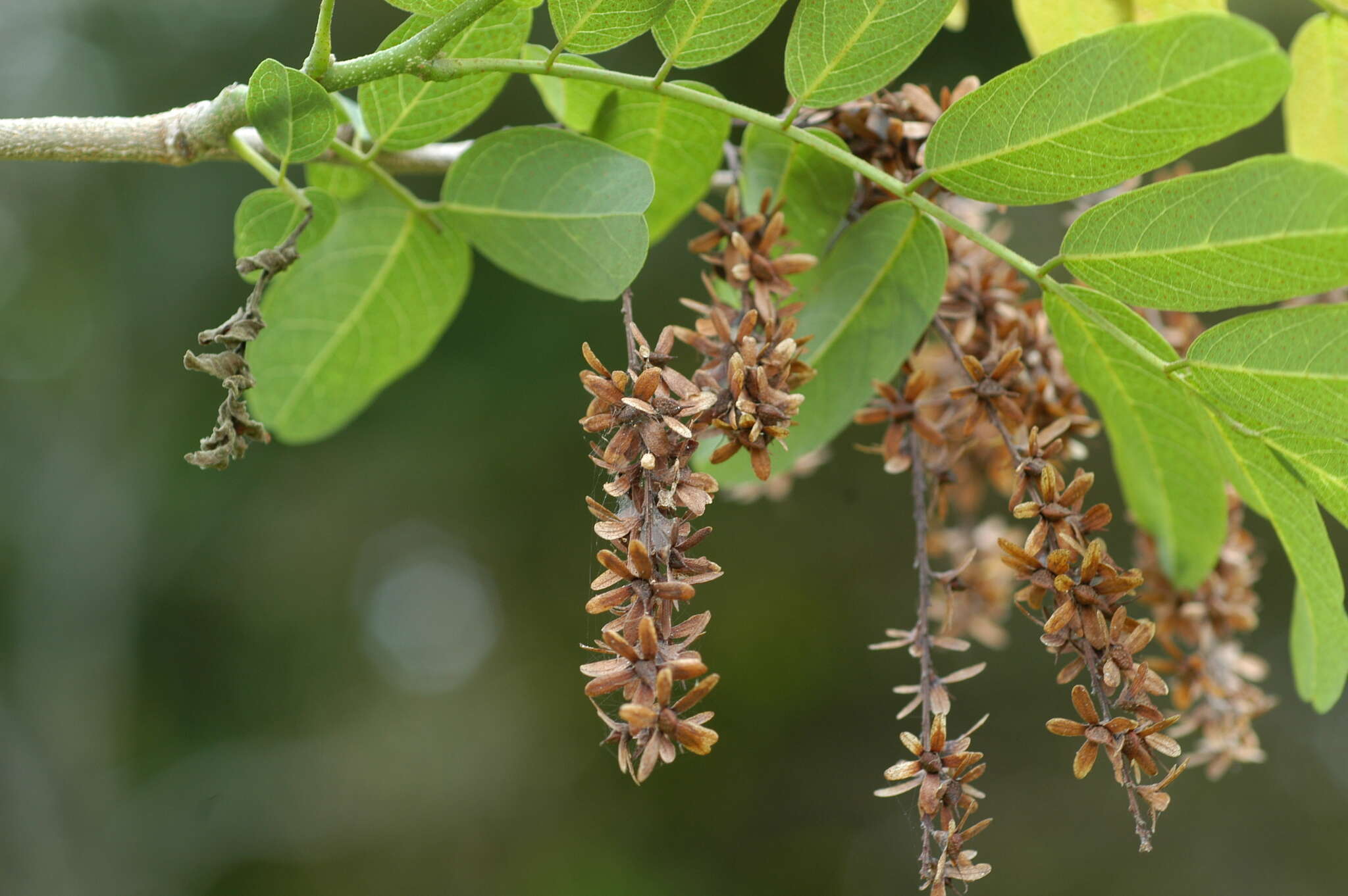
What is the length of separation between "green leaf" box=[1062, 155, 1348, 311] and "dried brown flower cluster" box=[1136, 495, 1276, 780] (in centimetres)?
35

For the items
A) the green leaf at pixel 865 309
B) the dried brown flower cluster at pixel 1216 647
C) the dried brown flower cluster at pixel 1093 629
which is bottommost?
the dried brown flower cluster at pixel 1216 647

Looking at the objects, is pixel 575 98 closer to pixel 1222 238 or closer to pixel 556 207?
pixel 556 207

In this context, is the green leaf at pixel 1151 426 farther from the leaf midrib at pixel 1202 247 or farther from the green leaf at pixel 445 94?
the green leaf at pixel 445 94

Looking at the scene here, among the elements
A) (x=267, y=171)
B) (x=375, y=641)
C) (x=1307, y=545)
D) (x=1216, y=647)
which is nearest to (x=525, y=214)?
(x=267, y=171)

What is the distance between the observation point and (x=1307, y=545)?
1.75 feet

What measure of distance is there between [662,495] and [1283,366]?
0.97 feet

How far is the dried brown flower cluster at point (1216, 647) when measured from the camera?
75 centimetres

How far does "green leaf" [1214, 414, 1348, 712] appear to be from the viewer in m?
0.53

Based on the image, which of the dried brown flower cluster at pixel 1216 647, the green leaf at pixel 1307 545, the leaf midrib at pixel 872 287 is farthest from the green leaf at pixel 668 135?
the dried brown flower cluster at pixel 1216 647

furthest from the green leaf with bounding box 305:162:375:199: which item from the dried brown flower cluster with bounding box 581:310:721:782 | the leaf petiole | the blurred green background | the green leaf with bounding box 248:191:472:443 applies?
the blurred green background

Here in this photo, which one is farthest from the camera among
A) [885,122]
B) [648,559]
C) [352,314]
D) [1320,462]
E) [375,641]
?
[375,641]

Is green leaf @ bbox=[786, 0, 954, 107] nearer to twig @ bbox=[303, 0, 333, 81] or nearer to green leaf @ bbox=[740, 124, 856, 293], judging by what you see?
green leaf @ bbox=[740, 124, 856, 293]

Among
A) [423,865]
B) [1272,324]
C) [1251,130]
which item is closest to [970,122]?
[1272,324]

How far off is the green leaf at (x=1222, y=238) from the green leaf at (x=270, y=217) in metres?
0.40
